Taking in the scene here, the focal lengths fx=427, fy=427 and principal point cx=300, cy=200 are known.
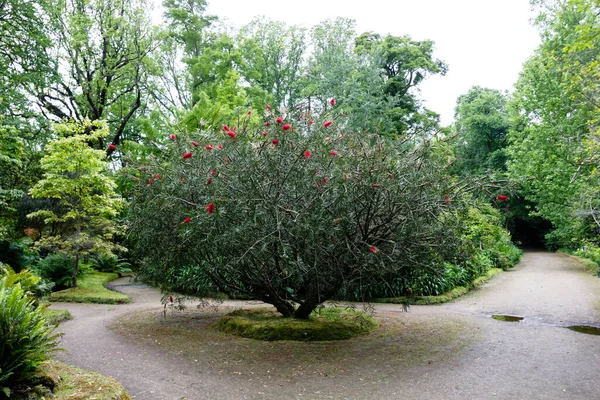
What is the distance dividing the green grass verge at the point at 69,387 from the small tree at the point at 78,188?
9191mm

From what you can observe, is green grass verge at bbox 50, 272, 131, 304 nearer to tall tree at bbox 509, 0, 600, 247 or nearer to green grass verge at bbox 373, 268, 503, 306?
green grass verge at bbox 373, 268, 503, 306

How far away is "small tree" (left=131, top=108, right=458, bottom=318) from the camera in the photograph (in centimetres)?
552

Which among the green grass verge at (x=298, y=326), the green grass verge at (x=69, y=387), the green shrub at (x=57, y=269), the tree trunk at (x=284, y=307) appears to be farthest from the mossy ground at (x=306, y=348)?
the green shrub at (x=57, y=269)

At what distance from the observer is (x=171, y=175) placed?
6.93 metres

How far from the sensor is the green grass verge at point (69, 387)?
3507mm

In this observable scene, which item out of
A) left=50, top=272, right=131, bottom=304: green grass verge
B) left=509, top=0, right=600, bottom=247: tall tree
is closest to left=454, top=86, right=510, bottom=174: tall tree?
left=509, top=0, right=600, bottom=247: tall tree

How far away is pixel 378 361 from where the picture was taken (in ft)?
19.0

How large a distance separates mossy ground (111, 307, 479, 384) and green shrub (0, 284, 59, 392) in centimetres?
218

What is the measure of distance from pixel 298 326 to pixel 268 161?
303 centimetres

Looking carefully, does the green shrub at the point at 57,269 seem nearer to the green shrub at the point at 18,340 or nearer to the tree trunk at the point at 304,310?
the tree trunk at the point at 304,310

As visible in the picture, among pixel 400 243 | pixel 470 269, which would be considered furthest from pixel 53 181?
pixel 470 269

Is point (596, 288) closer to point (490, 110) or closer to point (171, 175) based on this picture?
point (171, 175)

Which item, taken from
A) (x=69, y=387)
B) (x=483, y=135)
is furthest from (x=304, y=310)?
(x=483, y=135)

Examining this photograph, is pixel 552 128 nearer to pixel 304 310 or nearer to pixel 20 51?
pixel 304 310
